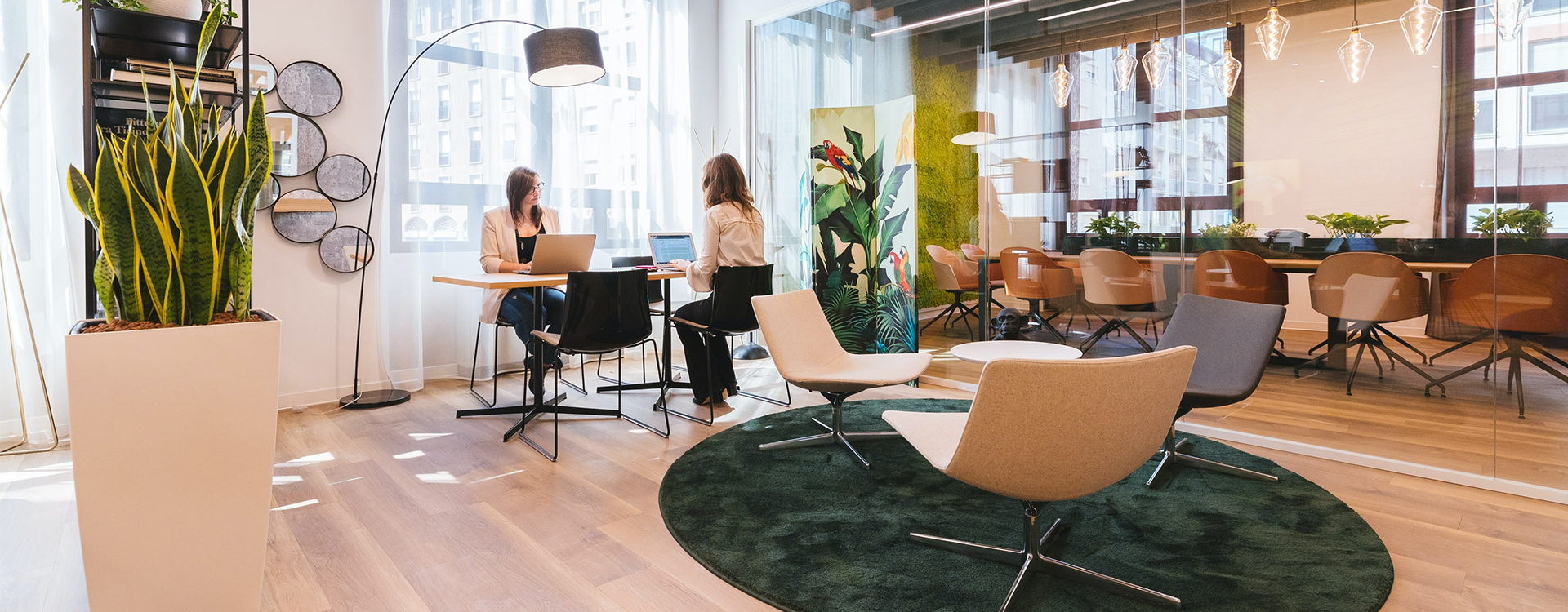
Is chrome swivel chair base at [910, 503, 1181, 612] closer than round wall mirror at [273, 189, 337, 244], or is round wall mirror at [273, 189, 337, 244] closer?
chrome swivel chair base at [910, 503, 1181, 612]

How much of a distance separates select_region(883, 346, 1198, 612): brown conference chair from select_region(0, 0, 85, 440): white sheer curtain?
12.8 ft

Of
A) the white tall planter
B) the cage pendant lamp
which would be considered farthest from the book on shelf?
the cage pendant lamp

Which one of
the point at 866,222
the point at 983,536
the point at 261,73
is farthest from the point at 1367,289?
the point at 261,73

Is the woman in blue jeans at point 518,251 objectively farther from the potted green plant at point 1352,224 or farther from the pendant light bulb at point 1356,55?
the pendant light bulb at point 1356,55

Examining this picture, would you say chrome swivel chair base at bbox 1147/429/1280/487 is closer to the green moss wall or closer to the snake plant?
the green moss wall

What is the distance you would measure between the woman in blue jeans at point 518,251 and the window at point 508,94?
33.1 inches

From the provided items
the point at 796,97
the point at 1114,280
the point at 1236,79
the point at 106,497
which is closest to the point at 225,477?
the point at 106,497

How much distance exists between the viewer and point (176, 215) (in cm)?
162

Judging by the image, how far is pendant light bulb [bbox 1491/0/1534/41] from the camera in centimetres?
276

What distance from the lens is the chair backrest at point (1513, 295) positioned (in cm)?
274

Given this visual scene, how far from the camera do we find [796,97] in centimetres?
546

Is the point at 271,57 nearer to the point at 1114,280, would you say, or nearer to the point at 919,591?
the point at 919,591

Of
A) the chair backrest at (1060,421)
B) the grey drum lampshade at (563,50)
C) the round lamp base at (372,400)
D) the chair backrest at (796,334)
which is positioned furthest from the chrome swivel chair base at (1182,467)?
the round lamp base at (372,400)

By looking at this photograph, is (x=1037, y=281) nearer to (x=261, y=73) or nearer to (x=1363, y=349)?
(x=1363, y=349)
